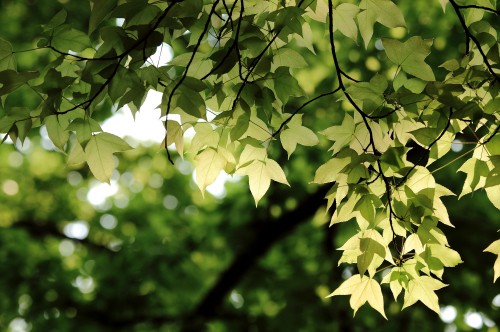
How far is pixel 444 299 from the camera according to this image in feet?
18.4

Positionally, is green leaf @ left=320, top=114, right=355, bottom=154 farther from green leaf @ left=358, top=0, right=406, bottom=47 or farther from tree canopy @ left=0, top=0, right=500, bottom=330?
green leaf @ left=358, top=0, right=406, bottom=47

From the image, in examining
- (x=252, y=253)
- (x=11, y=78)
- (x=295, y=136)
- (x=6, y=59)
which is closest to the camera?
(x=11, y=78)

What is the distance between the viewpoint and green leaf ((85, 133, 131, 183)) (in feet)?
5.09

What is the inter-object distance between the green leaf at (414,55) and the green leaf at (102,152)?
79cm

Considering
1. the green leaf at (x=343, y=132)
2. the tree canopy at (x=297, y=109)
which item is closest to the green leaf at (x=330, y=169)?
the tree canopy at (x=297, y=109)

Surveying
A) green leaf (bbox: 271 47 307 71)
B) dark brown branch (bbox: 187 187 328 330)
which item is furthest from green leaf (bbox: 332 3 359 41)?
dark brown branch (bbox: 187 187 328 330)

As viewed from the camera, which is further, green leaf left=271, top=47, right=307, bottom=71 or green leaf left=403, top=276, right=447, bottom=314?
green leaf left=271, top=47, right=307, bottom=71

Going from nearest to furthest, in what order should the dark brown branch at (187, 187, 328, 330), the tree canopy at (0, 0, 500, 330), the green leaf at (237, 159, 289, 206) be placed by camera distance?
the tree canopy at (0, 0, 500, 330) < the green leaf at (237, 159, 289, 206) < the dark brown branch at (187, 187, 328, 330)

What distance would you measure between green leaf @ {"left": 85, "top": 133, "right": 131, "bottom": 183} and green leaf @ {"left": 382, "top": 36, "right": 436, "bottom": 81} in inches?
31.1

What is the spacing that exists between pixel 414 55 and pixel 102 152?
2.93 ft

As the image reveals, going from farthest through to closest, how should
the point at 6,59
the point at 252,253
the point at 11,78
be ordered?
the point at 252,253 < the point at 6,59 < the point at 11,78

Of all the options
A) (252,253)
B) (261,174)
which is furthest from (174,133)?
(252,253)

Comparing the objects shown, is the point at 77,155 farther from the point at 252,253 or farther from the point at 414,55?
the point at 252,253

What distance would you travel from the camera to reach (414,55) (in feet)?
4.86
